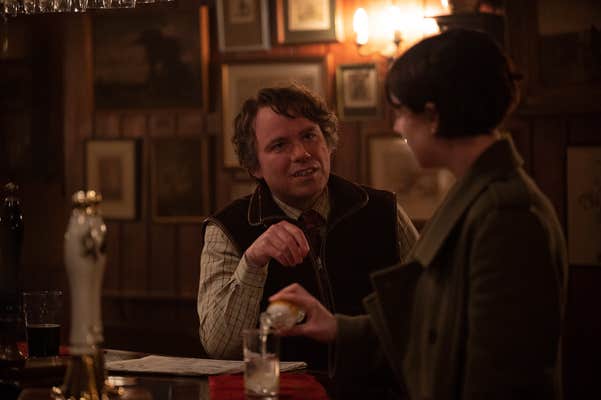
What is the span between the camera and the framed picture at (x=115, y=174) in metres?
6.05

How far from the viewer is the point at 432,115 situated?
1.94 meters

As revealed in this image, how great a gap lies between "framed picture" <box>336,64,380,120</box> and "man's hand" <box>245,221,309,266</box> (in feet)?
9.24

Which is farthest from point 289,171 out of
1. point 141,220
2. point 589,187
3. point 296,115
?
point 141,220

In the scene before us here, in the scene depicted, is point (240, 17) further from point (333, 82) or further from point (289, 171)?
point (289, 171)

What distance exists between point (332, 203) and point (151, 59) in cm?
299

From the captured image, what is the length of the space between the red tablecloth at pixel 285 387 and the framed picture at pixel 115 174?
3.73 metres

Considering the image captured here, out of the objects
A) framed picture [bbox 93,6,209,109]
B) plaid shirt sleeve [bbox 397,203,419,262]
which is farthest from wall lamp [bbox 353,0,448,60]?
plaid shirt sleeve [bbox 397,203,419,262]

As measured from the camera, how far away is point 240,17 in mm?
5656

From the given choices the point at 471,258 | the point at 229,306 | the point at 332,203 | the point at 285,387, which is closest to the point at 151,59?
the point at 332,203

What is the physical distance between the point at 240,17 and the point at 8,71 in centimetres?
163

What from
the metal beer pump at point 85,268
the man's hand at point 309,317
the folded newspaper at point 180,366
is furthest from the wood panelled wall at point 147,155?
the metal beer pump at point 85,268

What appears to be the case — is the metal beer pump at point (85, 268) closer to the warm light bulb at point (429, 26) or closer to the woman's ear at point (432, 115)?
the woman's ear at point (432, 115)

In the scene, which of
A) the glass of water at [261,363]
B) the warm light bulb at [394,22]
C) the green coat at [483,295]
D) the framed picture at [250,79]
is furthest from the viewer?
the framed picture at [250,79]

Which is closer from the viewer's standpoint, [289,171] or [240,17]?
[289,171]
